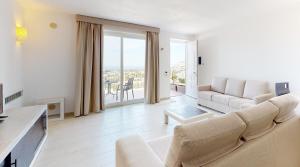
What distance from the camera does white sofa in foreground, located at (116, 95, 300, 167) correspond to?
84 cm

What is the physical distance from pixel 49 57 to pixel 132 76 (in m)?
2.25

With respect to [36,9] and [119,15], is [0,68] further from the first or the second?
[119,15]

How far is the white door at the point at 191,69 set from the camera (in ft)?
18.4

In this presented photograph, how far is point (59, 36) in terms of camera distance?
3.66 m

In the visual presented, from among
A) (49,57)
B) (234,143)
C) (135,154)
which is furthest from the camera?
(49,57)

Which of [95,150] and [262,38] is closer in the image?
[95,150]

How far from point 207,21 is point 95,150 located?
4.20 m

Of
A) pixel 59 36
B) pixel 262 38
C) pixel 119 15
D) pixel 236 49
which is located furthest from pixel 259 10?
pixel 59 36

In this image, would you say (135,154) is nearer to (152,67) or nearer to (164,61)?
(152,67)

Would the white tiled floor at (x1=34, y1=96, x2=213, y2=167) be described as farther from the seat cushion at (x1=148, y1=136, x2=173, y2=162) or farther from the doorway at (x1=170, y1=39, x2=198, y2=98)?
the doorway at (x1=170, y1=39, x2=198, y2=98)

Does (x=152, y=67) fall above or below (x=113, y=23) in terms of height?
below

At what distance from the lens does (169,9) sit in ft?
11.1

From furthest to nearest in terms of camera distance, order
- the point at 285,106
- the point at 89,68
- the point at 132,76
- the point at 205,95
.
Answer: the point at 132,76
the point at 205,95
the point at 89,68
the point at 285,106

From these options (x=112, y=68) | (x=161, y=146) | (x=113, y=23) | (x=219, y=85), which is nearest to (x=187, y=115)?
(x=161, y=146)
